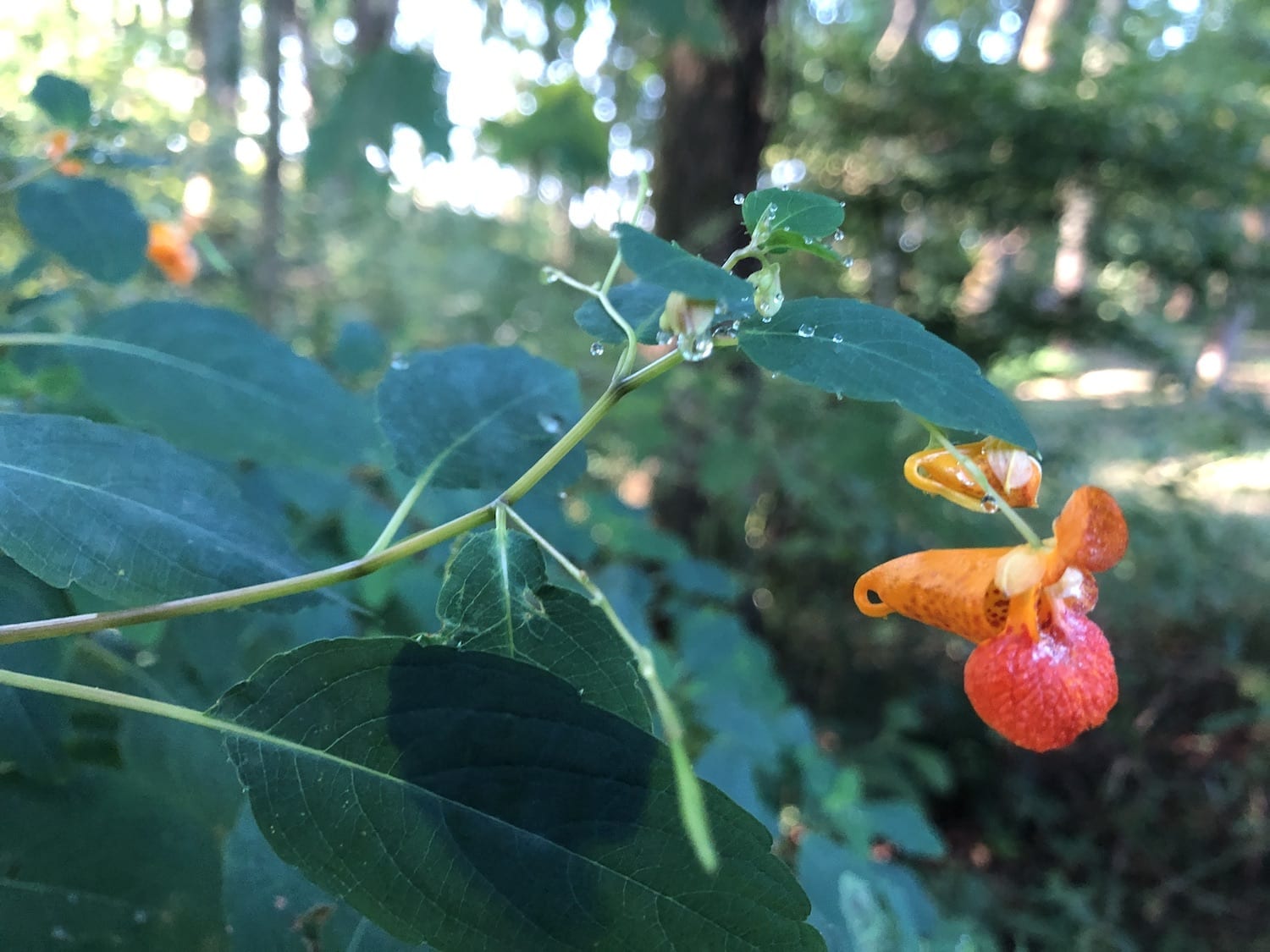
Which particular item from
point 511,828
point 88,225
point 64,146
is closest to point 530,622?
point 511,828

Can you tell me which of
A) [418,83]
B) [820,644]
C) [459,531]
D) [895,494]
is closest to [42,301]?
[459,531]

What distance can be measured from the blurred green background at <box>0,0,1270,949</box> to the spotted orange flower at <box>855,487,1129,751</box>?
1553 mm

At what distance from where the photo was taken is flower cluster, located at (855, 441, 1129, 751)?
44 cm

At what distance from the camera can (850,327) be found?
0.40 metres

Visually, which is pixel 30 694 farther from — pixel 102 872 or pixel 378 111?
pixel 378 111

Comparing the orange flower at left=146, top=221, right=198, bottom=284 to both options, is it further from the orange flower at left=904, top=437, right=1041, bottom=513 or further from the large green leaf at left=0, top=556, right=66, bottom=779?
the orange flower at left=904, top=437, right=1041, bottom=513

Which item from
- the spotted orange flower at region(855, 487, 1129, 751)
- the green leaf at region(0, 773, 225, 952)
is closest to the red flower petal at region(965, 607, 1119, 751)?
the spotted orange flower at region(855, 487, 1129, 751)

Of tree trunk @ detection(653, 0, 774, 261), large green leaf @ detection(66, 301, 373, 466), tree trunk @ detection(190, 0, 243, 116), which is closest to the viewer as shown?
large green leaf @ detection(66, 301, 373, 466)

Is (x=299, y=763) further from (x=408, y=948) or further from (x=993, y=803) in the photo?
(x=993, y=803)

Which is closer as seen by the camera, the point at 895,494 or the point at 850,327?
the point at 850,327

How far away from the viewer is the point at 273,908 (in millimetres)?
466

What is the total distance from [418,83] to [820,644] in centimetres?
271

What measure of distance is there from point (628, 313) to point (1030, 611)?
284 millimetres

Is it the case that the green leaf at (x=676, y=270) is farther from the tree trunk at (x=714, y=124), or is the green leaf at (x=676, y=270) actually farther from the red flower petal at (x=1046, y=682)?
the tree trunk at (x=714, y=124)
